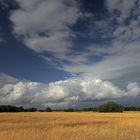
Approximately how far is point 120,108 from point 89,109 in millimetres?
28589

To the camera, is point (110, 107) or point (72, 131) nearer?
point (72, 131)

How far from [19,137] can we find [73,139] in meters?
2.76

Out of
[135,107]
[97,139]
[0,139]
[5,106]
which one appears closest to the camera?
[0,139]

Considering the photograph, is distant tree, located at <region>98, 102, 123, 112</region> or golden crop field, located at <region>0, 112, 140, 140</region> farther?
distant tree, located at <region>98, 102, 123, 112</region>

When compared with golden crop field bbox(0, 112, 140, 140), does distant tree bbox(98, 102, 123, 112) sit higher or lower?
higher

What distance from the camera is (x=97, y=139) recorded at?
15.1 metres

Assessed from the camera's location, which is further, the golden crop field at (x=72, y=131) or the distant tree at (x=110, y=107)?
the distant tree at (x=110, y=107)

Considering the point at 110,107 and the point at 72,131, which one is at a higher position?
the point at 110,107

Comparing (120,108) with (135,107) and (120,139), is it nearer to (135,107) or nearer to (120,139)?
(135,107)

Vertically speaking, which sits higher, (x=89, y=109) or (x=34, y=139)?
(x=89, y=109)

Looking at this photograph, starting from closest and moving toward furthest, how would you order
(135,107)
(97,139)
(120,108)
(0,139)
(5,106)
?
1. (0,139)
2. (97,139)
3. (5,106)
4. (120,108)
5. (135,107)

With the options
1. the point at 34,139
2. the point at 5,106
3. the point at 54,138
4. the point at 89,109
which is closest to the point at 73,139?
the point at 54,138

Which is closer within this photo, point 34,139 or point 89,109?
point 34,139

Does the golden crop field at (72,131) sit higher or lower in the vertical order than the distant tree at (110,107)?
lower
